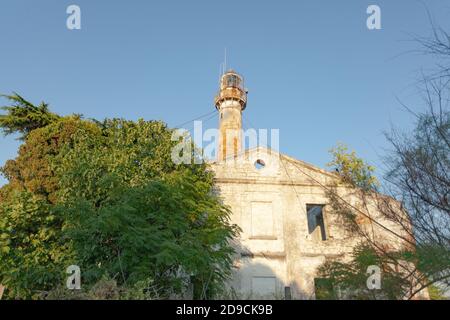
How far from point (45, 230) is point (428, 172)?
33.3 ft

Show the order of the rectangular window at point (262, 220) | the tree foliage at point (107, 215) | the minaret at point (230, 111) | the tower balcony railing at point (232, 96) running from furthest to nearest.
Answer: the tower balcony railing at point (232, 96) < the minaret at point (230, 111) < the rectangular window at point (262, 220) < the tree foliage at point (107, 215)

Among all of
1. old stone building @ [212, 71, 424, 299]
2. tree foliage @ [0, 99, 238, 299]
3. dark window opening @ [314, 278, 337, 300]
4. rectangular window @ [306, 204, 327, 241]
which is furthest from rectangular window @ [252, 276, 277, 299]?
rectangular window @ [306, 204, 327, 241]

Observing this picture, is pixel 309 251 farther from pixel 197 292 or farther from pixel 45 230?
pixel 45 230

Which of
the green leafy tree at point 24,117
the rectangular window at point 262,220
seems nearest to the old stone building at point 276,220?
the rectangular window at point 262,220

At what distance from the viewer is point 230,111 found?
27.0 meters

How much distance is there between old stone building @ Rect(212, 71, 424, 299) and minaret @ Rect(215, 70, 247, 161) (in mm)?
7674

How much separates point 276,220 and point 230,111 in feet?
42.2

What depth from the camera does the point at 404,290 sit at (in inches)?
230

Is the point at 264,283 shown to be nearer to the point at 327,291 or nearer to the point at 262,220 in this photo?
the point at 262,220

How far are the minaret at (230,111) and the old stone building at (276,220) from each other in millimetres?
7674

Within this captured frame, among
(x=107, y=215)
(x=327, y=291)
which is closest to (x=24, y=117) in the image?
(x=107, y=215)

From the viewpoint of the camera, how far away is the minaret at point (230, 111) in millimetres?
25078

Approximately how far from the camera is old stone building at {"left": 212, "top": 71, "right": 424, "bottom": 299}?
14.7 m

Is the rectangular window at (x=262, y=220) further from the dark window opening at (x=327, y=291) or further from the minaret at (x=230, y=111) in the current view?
the minaret at (x=230, y=111)
